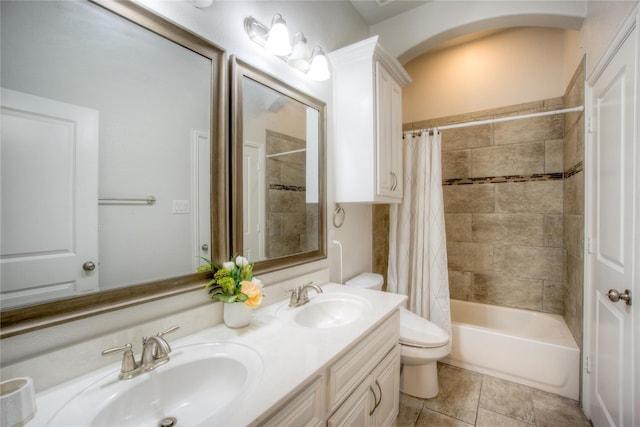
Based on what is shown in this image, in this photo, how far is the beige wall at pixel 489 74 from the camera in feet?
7.79

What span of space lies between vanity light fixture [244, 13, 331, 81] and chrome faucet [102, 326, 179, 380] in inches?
50.1

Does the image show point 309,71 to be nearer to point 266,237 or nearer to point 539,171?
point 266,237

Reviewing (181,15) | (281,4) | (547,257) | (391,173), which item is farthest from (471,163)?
(181,15)

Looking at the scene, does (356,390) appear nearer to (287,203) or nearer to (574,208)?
(287,203)

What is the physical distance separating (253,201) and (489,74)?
2.64m

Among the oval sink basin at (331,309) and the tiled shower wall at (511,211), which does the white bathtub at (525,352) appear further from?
the oval sink basin at (331,309)

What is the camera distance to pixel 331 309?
4.91 feet

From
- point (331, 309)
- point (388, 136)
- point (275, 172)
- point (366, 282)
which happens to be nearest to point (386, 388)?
point (331, 309)

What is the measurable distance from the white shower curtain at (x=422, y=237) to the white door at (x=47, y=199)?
1.94 meters

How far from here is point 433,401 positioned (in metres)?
1.82

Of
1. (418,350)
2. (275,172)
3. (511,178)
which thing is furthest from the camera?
(511,178)

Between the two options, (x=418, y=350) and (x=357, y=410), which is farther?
(x=418, y=350)

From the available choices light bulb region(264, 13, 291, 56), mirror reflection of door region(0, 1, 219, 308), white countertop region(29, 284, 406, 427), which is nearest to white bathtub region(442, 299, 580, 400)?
white countertop region(29, 284, 406, 427)

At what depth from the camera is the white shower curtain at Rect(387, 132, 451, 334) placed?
6.86ft
